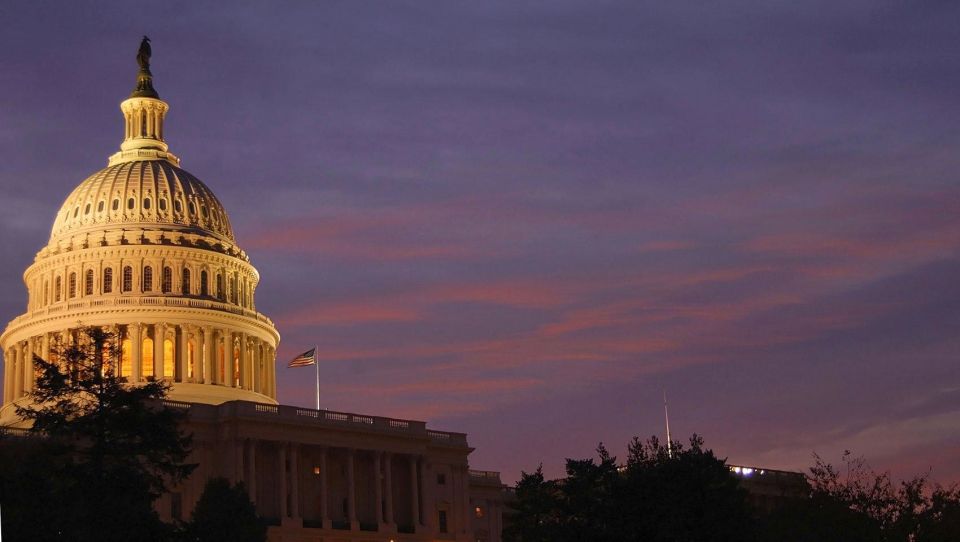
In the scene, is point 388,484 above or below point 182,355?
below

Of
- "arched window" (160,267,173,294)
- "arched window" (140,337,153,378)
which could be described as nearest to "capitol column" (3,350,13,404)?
"arched window" (140,337,153,378)

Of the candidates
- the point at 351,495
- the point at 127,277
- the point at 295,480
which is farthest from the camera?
the point at 127,277

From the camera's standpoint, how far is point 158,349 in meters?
158

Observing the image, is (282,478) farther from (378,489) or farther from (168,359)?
(168,359)

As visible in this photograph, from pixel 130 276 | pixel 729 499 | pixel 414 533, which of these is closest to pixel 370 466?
pixel 414 533

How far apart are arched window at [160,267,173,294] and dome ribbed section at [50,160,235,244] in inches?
164

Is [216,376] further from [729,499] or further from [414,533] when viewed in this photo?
[729,499]

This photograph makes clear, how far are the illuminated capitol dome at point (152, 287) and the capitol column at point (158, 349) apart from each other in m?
0.11

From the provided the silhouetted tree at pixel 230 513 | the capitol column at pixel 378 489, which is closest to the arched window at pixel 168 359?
the capitol column at pixel 378 489

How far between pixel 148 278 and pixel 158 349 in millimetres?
8088

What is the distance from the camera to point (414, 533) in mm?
147000

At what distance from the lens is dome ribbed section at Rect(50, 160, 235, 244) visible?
545ft

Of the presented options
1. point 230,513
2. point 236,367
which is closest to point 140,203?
point 236,367

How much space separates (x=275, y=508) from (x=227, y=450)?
19.1ft
